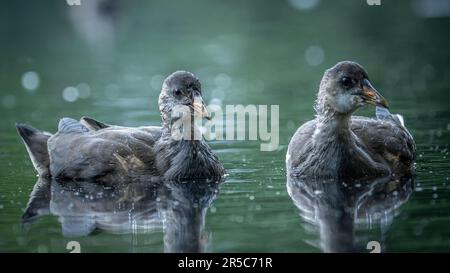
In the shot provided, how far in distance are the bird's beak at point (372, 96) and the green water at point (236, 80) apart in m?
1.06

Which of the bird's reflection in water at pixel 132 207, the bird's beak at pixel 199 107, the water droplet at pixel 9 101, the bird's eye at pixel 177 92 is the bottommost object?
the bird's reflection in water at pixel 132 207

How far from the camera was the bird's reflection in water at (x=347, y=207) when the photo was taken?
1030 cm

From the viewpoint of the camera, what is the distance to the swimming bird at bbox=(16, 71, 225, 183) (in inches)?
519

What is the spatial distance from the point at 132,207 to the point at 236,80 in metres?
10.4

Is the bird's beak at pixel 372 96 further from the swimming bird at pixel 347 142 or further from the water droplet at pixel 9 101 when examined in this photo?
the water droplet at pixel 9 101

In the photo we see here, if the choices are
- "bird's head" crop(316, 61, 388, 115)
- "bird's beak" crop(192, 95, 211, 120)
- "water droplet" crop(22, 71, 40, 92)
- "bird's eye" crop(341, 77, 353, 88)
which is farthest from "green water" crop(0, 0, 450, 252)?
"bird's eye" crop(341, 77, 353, 88)

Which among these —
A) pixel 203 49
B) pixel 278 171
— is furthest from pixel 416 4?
pixel 278 171

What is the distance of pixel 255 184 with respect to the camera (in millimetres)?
13078

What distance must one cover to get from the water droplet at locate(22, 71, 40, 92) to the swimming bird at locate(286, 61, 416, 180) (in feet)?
32.1

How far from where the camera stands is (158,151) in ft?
44.0

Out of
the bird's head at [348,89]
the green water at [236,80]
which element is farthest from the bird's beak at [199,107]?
the bird's head at [348,89]
